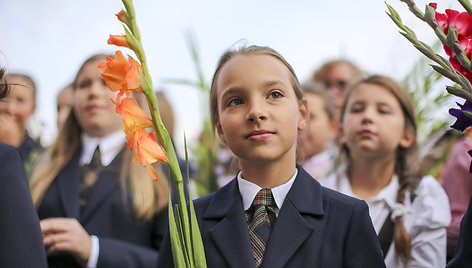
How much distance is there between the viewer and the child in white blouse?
171 centimetres

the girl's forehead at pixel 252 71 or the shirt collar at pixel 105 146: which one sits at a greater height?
the girl's forehead at pixel 252 71

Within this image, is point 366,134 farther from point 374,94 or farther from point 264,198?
point 264,198

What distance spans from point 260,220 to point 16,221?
1.70 ft

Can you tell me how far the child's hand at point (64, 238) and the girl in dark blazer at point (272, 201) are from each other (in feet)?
2.19

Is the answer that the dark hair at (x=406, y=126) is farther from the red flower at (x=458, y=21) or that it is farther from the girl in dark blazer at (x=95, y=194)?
the red flower at (x=458, y=21)

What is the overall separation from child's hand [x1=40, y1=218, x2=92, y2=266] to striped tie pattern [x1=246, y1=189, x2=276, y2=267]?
82 cm

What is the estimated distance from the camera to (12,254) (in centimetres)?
104

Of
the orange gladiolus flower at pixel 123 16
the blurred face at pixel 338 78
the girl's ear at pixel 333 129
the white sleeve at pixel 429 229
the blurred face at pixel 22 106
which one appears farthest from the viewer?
the blurred face at pixel 338 78

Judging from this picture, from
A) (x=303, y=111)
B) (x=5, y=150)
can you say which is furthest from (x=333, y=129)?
(x=5, y=150)

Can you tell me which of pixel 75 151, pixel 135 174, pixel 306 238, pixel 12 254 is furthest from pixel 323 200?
pixel 75 151

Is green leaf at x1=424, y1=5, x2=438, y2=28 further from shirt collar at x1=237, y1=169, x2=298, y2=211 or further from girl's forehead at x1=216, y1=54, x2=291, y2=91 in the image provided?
shirt collar at x1=237, y1=169, x2=298, y2=211

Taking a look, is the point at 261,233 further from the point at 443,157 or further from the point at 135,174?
the point at 443,157

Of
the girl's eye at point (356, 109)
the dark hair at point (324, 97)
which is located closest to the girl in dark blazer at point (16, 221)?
the girl's eye at point (356, 109)

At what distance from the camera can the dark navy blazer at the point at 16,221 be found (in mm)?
1043
